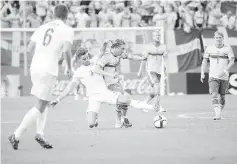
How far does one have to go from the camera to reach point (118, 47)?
1283 centimetres

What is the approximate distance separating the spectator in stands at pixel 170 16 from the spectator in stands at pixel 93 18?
2.99m

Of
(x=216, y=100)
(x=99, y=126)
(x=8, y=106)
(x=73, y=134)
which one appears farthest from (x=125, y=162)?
(x=8, y=106)

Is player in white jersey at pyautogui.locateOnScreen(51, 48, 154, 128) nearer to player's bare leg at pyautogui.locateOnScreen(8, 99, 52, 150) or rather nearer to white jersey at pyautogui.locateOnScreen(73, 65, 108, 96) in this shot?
white jersey at pyautogui.locateOnScreen(73, 65, 108, 96)

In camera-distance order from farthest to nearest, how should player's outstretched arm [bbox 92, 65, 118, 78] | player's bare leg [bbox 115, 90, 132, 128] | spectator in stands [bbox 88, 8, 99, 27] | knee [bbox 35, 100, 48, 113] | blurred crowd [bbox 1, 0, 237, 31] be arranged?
spectator in stands [bbox 88, 8, 99, 27]
blurred crowd [bbox 1, 0, 237, 31]
player's bare leg [bbox 115, 90, 132, 128]
player's outstretched arm [bbox 92, 65, 118, 78]
knee [bbox 35, 100, 48, 113]

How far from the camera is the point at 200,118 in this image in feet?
50.1

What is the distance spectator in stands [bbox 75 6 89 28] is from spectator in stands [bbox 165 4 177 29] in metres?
3.35

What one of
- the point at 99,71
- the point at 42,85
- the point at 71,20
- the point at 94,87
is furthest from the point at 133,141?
the point at 71,20

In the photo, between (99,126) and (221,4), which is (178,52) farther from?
(99,126)

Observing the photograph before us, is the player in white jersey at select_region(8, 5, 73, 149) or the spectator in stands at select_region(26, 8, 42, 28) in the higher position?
the spectator in stands at select_region(26, 8, 42, 28)

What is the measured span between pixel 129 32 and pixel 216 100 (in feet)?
38.9

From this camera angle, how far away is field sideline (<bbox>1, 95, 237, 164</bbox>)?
8430 millimetres

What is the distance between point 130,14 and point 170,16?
171cm

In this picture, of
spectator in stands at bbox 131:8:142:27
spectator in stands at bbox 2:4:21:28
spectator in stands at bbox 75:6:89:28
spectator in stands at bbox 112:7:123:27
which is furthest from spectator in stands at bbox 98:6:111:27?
spectator in stands at bbox 2:4:21:28

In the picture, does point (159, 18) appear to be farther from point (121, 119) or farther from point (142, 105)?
point (142, 105)
